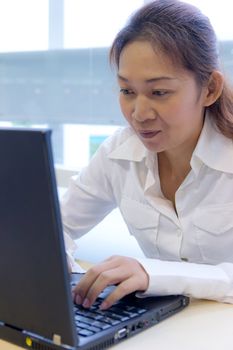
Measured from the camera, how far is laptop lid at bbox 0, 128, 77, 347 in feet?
1.92

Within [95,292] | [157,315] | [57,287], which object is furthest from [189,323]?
[57,287]

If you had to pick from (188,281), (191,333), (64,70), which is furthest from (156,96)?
(64,70)

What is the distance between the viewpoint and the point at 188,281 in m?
0.93

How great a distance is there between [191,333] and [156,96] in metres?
0.48

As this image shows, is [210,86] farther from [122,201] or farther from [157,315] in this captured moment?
[157,315]

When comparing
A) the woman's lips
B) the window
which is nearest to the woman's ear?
the woman's lips

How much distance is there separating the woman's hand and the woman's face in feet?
1.08

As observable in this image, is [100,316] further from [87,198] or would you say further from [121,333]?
[87,198]

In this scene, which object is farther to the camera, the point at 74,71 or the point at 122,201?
the point at 74,71

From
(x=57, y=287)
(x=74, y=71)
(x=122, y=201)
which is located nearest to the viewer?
(x=57, y=287)

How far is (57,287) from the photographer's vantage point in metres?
0.63

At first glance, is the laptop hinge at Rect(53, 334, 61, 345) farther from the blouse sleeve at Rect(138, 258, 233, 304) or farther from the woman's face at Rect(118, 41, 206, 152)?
the woman's face at Rect(118, 41, 206, 152)

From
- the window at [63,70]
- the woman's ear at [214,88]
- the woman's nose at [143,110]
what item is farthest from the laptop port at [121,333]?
the window at [63,70]

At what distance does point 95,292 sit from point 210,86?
0.55 meters
